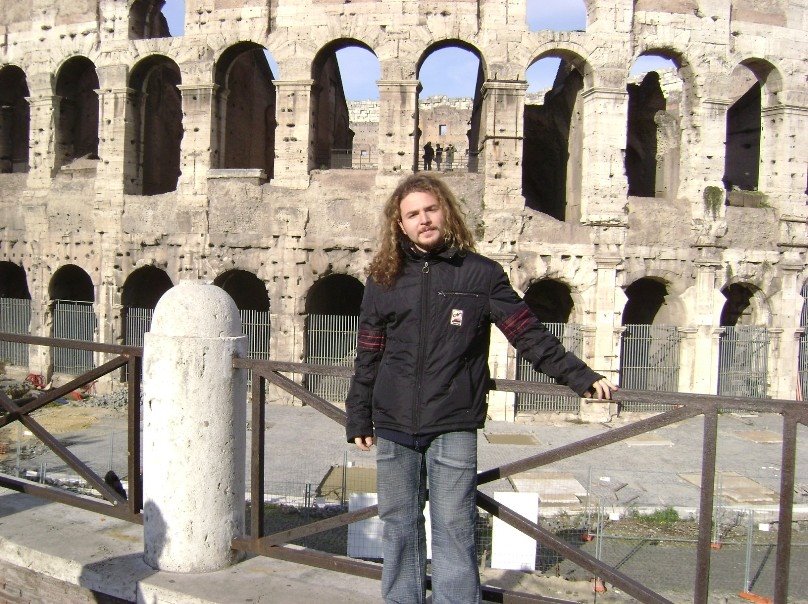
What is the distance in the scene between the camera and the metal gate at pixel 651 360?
1594cm

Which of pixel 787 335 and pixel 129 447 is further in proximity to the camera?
pixel 787 335

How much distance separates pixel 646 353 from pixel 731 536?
780 centimetres

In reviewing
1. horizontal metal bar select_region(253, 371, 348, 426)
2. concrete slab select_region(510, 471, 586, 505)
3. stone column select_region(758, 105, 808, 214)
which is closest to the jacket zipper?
horizontal metal bar select_region(253, 371, 348, 426)

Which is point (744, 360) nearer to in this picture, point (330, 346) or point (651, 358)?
point (651, 358)

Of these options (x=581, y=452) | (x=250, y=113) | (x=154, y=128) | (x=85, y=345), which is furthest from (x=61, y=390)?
(x=250, y=113)

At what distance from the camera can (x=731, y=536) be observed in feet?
28.7

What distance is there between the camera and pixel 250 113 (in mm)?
19938

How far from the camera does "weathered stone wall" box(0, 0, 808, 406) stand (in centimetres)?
1510

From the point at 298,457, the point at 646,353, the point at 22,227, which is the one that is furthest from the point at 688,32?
the point at 22,227

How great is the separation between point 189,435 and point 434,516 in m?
1.26

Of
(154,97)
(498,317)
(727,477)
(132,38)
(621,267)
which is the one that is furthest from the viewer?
(154,97)

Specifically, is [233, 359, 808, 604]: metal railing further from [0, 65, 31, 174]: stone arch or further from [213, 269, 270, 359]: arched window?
[0, 65, 31, 174]: stone arch

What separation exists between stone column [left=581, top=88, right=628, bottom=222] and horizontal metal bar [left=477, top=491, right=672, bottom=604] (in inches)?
518

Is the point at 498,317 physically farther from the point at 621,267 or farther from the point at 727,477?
the point at 621,267
